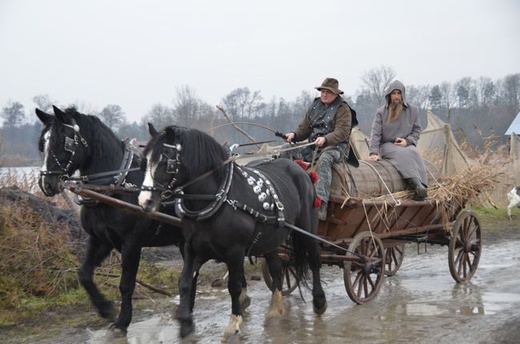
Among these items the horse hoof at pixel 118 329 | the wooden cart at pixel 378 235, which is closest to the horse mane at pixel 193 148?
the horse hoof at pixel 118 329

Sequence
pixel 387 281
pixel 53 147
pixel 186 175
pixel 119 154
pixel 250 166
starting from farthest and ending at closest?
pixel 387 281
pixel 250 166
pixel 119 154
pixel 53 147
pixel 186 175

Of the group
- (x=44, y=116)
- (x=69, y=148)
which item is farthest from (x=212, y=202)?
(x=44, y=116)

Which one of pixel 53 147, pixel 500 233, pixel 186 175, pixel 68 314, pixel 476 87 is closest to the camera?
pixel 186 175

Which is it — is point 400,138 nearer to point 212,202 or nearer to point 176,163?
point 212,202

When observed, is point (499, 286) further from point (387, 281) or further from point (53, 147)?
point (53, 147)

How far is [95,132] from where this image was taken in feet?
22.2

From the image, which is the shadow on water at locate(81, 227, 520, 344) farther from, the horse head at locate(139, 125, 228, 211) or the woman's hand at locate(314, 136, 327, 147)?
the woman's hand at locate(314, 136, 327, 147)

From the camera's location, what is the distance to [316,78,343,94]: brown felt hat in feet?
26.8

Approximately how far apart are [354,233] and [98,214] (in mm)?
3232

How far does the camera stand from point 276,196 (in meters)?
6.77

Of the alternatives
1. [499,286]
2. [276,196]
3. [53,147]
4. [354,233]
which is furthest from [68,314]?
[499,286]

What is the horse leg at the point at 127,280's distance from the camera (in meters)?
6.71

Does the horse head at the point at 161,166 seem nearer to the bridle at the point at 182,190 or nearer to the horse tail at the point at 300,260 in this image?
the bridle at the point at 182,190

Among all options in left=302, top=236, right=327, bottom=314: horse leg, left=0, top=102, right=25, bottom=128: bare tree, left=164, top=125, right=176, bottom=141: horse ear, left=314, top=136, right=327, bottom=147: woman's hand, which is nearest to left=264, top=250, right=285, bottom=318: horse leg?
left=302, top=236, right=327, bottom=314: horse leg
